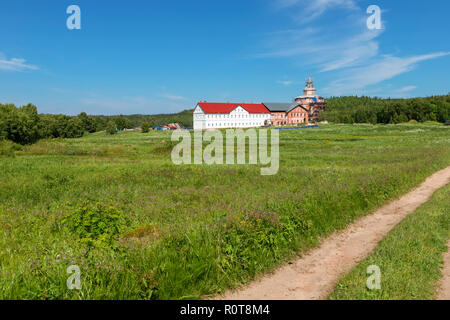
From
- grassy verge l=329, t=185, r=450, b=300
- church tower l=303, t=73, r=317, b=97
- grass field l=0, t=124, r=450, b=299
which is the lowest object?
grassy verge l=329, t=185, r=450, b=300

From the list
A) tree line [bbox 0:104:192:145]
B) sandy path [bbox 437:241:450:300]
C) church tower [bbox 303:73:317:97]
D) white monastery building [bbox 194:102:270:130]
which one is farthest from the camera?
church tower [bbox 303:73:317:97]

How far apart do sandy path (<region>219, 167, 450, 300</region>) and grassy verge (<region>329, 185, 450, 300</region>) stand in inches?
16.2

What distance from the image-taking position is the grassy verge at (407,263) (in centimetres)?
532

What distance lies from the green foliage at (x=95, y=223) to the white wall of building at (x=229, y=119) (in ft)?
344

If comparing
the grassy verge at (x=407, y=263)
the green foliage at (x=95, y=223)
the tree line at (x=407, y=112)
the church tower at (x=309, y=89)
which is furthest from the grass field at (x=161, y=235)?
the church tower at (x=309, y=89)

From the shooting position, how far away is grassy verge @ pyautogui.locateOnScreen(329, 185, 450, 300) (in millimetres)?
5320

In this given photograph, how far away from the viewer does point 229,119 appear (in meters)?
119

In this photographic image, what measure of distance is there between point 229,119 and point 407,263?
115 m

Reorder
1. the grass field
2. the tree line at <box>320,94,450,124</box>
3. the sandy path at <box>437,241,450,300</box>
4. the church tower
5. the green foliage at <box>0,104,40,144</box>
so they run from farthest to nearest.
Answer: the church tower < the tree line at <box>320,94,450,124</box> < the green foliage at <box>0,104,40,144</box> < the sandy path at <box>437,241,450,300</box> < the grass field

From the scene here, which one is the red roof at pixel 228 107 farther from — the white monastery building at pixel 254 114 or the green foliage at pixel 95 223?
the green foliage at pixel 95 223

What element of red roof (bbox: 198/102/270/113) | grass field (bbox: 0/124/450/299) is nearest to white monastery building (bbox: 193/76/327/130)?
red roof (bbox: 198/102/270/113)

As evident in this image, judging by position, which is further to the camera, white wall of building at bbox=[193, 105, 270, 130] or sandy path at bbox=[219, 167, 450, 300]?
white wall of building at bbox=[193, 105, 270, 130]

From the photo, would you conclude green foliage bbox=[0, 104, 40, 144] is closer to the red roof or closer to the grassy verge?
the red roof
